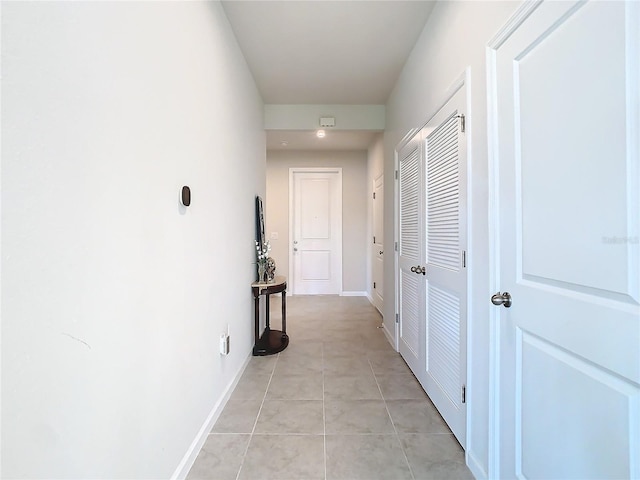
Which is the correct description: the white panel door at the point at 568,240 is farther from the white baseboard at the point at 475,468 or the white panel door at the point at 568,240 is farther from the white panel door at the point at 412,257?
the white panel door at the point at 412,257

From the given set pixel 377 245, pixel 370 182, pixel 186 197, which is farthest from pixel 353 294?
pixel 186 197

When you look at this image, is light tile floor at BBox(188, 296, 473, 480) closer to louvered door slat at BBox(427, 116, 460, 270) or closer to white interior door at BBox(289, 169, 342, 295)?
louvered door slat at BBox(427, 116, 460, 270)

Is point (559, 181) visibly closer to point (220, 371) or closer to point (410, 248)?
point (410, 248)

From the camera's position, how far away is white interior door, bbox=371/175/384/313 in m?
4.21

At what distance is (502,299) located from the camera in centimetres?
117

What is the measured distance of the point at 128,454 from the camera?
38.1 inches

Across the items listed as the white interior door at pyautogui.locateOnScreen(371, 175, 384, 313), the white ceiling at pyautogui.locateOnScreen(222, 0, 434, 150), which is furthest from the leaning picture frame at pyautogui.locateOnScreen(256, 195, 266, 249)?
the white interior door at pyautogui.locateOnScreen(371, 175, 384, 313)

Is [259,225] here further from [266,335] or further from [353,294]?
[353,294]

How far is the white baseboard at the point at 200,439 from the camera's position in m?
1.33

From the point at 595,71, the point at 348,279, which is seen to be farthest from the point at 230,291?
the point at 348,279

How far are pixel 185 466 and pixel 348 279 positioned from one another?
415cm

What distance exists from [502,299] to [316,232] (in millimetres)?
4296

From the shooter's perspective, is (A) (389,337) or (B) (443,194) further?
(A) (389,337)

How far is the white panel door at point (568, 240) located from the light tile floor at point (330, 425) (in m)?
0.46
